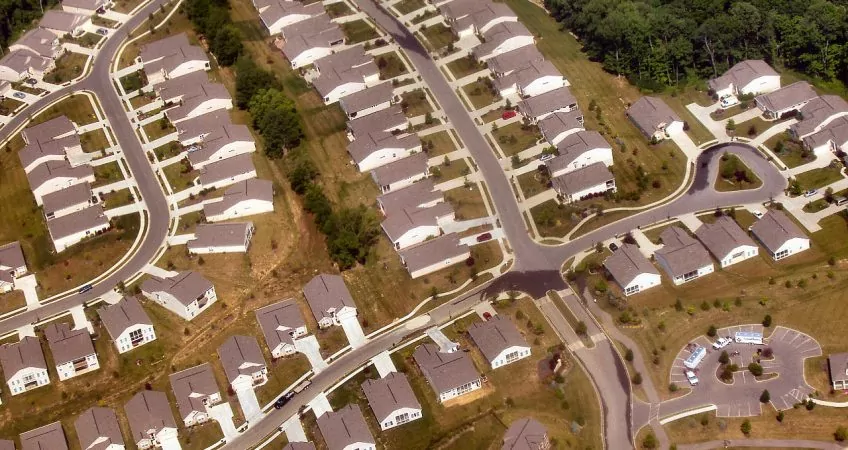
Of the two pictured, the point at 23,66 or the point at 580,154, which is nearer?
the point at 580,154

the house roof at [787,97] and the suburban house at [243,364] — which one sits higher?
the house roof at [787,97]

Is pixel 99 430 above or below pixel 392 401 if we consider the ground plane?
above

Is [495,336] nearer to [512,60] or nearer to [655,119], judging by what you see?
[655,119]

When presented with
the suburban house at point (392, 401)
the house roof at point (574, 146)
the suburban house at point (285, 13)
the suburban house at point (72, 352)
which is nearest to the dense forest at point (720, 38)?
the house roof at point (574, 146)

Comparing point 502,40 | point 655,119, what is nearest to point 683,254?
point 655,119

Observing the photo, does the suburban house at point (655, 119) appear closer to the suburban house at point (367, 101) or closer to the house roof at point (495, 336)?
the suburban house at point (367, 101)

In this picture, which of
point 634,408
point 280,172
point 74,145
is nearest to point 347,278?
point 280,172
